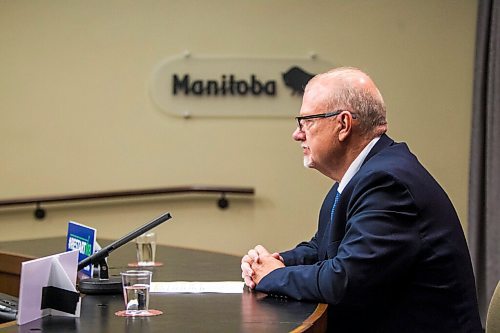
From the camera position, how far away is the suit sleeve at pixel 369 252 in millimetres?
2287

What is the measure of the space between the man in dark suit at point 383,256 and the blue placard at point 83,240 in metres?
0.54

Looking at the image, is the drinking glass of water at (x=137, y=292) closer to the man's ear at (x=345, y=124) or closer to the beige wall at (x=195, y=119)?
the man's ear at (x=345, y=124)

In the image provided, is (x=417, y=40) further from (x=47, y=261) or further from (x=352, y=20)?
(x=47, y=261)

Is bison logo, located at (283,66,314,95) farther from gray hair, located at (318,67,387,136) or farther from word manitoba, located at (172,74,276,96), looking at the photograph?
gray hair, located at (318,67,387,136)

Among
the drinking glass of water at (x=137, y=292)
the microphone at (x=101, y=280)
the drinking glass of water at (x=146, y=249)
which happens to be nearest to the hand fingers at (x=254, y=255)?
the microphone at (x=101, y=280)

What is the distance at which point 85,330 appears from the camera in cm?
200

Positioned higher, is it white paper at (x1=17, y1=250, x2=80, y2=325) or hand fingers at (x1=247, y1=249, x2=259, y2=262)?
hand fingers at (x1=247, y1=249, x2=259, y2=262)

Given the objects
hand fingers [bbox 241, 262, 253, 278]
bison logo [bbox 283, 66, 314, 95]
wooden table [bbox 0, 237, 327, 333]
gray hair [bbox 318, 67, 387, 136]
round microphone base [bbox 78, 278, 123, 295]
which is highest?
bison logo [bbox 283, 66, 314, 95]

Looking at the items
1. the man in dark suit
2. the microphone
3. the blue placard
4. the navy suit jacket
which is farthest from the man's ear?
the blue placard

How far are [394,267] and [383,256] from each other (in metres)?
0.05

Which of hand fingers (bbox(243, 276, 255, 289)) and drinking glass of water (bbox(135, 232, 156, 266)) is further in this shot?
drinking glass of water (bbox(135, 232, 156, 266))

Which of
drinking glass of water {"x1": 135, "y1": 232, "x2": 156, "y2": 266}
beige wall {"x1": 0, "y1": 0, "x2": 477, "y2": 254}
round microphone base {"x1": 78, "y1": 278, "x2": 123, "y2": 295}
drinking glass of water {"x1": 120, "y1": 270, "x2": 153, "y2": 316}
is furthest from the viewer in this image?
beige wall {"x1": 0, "y1": 0, "x2": 477, "y2": 254}

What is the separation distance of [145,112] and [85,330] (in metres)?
3.30

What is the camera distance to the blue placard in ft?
9.34
